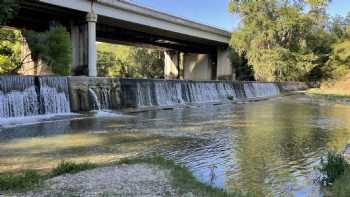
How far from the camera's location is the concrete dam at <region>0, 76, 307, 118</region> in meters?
21.0

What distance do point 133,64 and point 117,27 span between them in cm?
2670

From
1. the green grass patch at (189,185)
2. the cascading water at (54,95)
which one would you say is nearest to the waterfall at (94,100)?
the cascading water at (54,95)

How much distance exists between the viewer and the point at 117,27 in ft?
147

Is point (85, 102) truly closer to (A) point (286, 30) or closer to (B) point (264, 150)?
(B) point (264, 150)

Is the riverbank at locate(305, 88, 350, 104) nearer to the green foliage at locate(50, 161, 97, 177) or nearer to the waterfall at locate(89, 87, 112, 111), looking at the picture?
the waterfall at locate(89, 87, 112, 111)

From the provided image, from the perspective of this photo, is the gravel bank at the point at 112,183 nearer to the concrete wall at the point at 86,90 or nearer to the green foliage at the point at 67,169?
the green foliage at the point at 67,169

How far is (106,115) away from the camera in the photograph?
22703 mm

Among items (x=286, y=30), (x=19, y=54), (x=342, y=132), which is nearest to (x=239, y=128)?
(x=342, y=132)

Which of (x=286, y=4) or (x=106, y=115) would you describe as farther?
(x=286, y=4)

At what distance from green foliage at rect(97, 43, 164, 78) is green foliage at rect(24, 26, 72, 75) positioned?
38.4 meters

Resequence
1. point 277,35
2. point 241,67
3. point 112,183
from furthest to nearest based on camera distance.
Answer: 1. point 241,67
2. point 277,35
3. point 112,183

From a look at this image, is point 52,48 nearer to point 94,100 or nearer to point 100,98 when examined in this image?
point 100,98

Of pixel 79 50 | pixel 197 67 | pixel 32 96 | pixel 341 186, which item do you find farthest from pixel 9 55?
pixel 197 67

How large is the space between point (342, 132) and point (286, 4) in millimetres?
39889
